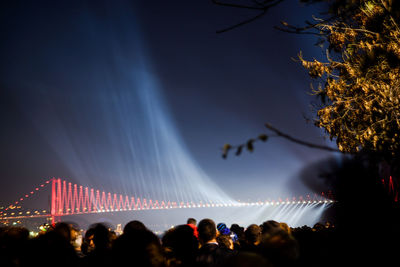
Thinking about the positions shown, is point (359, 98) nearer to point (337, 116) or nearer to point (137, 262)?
point (337, 116)

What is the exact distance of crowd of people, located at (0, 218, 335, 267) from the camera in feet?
7.37

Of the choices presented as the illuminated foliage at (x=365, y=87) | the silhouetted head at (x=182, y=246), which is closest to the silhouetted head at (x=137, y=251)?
the silhouetted head at (x=182, y=246)

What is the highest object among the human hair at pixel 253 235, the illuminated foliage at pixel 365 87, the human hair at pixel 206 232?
the illuminated foliage at pixel 365 87

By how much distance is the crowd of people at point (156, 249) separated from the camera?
88.4 inches

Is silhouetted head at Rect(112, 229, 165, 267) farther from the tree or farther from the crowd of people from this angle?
the tree

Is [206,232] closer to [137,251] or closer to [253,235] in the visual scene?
[253,235]

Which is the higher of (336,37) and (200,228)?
(336,37)

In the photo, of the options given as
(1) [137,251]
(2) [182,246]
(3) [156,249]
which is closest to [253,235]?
(2) [182,246]

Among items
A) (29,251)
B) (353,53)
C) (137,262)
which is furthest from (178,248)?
(353,53)

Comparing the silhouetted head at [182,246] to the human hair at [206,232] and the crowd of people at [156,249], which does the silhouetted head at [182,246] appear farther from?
the human hair at [206,232]

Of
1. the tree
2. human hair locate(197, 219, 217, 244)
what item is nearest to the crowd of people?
human hair locate(197, 219, 217, 244)

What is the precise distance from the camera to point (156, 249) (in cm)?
270

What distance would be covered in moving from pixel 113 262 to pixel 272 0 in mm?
2561

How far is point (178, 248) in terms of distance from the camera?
3420mm
